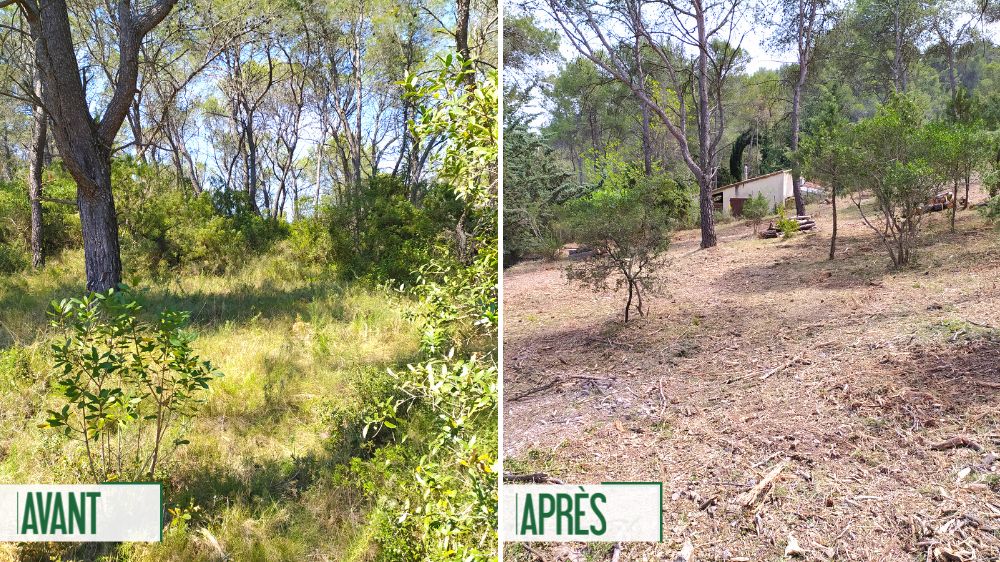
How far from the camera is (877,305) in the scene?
3029mm

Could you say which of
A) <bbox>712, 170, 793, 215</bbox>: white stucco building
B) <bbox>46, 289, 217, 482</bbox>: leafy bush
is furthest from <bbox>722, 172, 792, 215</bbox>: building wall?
<bbox>46, 289, 217, 482</bbox>: leafy bush

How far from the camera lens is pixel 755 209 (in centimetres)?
464

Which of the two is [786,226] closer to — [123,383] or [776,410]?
[776,410]

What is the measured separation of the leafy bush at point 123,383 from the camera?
6.48 ft

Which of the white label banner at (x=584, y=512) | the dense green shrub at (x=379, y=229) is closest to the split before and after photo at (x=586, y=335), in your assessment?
the white label banner at (x=584, y=512)

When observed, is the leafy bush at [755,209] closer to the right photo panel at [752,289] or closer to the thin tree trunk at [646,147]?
the right photo panel at [752,289]

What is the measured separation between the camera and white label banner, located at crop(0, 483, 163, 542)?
2.06 m

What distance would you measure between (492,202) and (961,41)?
13.1 ft

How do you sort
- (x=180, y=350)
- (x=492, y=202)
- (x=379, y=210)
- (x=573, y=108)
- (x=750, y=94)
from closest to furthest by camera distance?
(x=492, y=202) → (x=180, y=350) → (x=573, y=108) → (x=750, y=94) → (x=379, y=210)

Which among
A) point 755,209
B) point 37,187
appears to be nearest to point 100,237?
point 37,187

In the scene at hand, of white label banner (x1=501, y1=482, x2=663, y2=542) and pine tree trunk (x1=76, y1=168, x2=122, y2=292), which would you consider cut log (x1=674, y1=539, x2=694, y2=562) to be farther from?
pine tree trunk (x1=76, y1=168, x2=122, y2=292)

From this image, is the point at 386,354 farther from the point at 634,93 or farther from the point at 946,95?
the point at 946,95

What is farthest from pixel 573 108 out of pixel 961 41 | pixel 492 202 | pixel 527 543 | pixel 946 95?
pixel 946 95

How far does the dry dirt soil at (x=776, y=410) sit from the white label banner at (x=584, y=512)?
38mm
